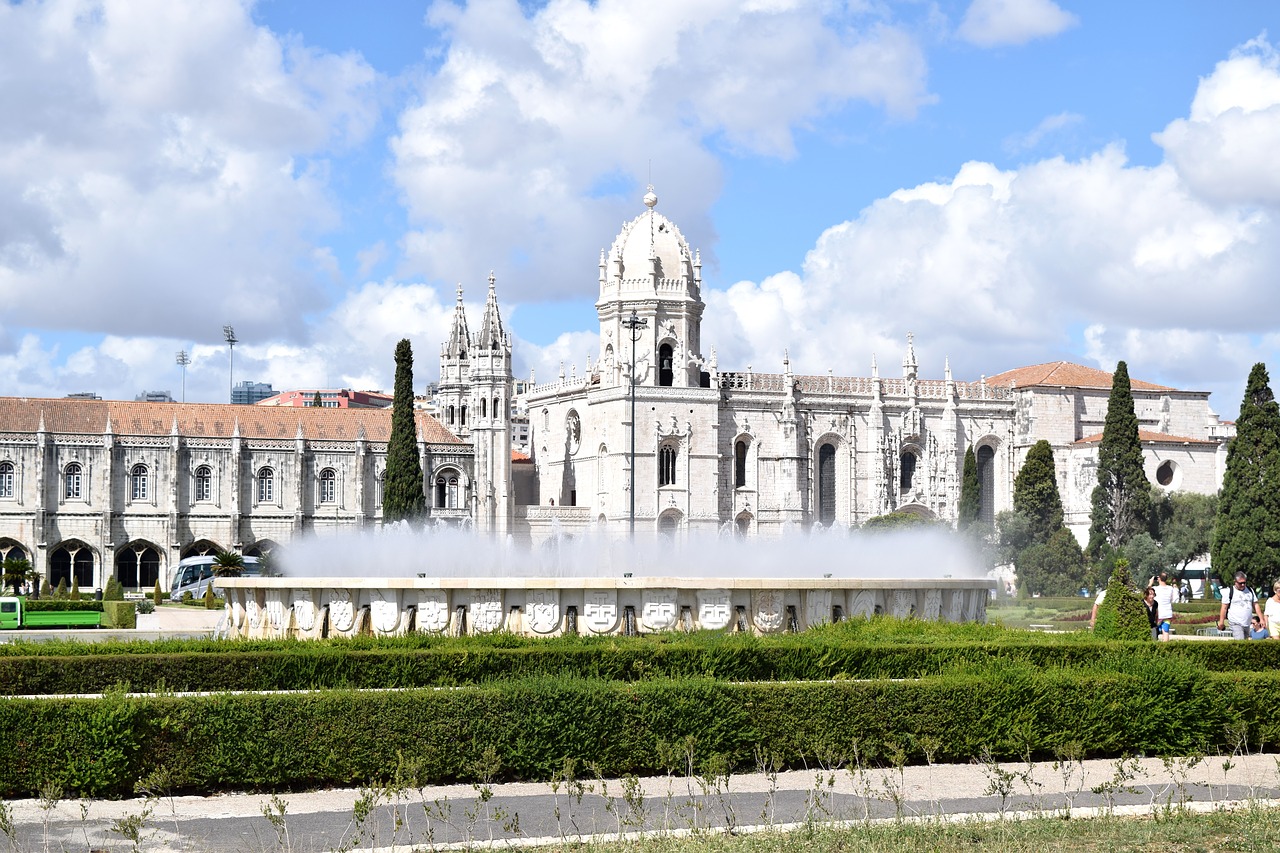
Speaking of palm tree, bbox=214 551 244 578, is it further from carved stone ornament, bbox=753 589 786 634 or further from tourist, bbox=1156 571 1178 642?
tourist, bbox=1156 571 1178 642

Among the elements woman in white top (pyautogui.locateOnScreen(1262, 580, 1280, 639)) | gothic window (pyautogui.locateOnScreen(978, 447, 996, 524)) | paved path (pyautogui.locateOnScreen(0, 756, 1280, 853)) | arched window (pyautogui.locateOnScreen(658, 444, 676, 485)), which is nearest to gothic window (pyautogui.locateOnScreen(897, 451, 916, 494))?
gothic window (pyautogui.locateOnScreen(978, 447, 996, 524))

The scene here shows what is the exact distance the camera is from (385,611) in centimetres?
2125

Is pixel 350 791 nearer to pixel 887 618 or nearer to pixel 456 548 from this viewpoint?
pixel 887 618

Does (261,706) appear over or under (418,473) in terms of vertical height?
under

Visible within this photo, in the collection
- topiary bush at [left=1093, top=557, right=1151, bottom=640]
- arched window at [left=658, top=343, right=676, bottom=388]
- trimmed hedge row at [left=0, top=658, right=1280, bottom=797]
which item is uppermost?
arched window at [left=658, top=343, right=676, bottom=388]

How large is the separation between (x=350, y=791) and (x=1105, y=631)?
11.2m

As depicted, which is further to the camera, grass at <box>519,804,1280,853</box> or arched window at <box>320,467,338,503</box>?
arched window at <box>320,467,338,503</box>

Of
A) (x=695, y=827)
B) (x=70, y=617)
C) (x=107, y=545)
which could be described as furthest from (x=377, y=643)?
(x=107, y=545)

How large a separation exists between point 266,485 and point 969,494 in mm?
32253

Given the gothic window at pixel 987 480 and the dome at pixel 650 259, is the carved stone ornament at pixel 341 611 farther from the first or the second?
the gothic window at pixel 987 480

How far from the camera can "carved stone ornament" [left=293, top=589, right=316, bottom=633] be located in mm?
21781

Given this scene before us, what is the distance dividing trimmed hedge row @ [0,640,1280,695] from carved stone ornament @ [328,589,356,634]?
3.41 metres

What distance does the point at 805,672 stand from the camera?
692 inches

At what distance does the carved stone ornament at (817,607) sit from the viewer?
846 inches
